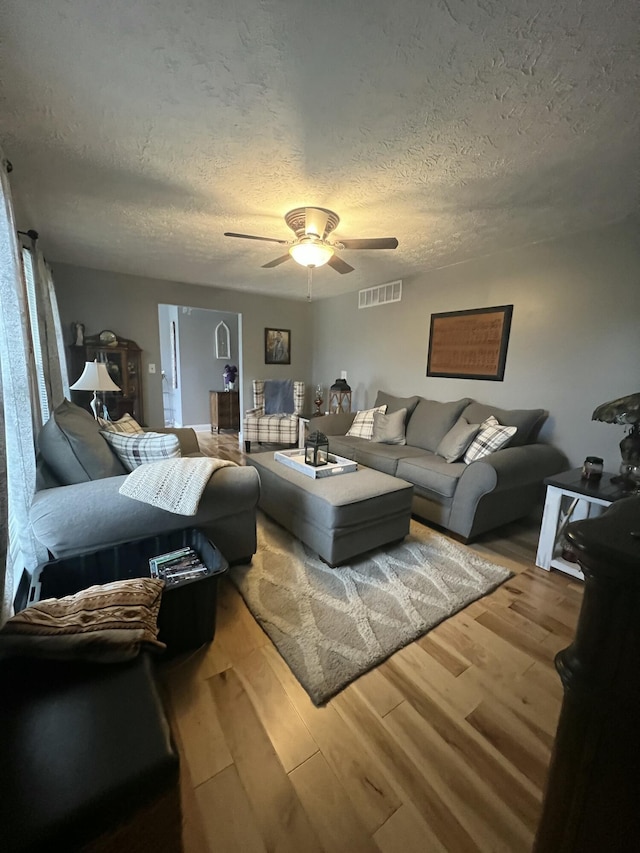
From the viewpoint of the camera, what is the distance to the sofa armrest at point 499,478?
2320 millimetres

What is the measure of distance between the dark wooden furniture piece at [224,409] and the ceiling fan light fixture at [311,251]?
12.9 feet

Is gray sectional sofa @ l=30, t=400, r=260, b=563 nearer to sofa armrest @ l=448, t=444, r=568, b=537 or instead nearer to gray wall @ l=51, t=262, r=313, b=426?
sofa armrest @ l=448, t=444, r=568, b=537

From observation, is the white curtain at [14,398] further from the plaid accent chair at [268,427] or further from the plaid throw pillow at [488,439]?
the plaid accent chair at [268,427]

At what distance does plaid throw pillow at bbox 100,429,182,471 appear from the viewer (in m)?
1.87

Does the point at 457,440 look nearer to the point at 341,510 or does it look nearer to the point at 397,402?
the point at 397,402

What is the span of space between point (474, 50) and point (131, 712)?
2.14 m

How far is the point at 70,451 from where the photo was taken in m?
1.70

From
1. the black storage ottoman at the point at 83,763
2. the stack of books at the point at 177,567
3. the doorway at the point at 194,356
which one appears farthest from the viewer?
the doorway at the point at 194,356

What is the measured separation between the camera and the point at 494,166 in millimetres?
1724

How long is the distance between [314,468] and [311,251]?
4.80ft

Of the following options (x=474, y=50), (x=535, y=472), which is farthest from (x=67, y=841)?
(x=535, y=472)

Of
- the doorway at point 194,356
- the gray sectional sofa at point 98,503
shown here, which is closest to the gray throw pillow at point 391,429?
the gray sectional sofa at point 98,503

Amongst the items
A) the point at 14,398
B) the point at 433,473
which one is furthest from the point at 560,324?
the point at 14,398

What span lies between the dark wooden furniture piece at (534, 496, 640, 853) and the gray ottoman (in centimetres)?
149
